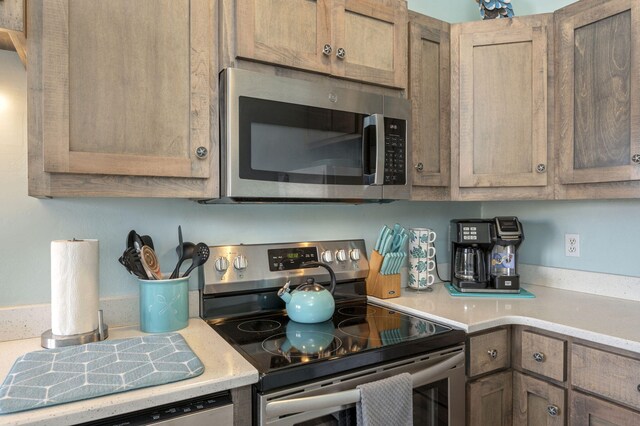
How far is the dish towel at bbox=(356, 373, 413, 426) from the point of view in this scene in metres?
1.09

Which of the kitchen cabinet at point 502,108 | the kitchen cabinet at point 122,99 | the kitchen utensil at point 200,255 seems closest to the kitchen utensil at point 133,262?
the kitchen utensil at point 200,255

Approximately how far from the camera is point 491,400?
1472 millimetres

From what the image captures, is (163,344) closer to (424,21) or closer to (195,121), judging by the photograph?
(195,121)

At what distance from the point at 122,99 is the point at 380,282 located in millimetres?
1213

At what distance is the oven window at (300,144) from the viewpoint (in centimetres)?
128

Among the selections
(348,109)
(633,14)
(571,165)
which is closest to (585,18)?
(633,14)

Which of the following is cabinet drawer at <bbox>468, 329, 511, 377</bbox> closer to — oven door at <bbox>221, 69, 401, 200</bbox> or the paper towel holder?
oven door at <bbox>221, 69, 401, 200</bbox>

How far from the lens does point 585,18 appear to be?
62.3 inches

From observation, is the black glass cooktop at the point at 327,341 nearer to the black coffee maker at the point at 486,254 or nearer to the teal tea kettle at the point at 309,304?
the teal tea kettle at the point at 309,304

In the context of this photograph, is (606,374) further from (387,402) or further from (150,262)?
(150,262)

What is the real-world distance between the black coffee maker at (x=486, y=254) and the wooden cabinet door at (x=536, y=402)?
18.2 inches

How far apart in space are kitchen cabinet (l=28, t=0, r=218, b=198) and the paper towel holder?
1.40 ft

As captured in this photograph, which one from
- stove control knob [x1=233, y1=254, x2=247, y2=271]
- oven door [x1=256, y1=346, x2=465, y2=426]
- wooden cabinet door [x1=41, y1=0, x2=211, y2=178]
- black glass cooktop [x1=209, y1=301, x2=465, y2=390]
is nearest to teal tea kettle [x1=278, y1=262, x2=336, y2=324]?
black glass cooktop [x1=209, y1=301, x2=465, y2=390]

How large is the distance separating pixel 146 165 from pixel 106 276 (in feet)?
1.64
